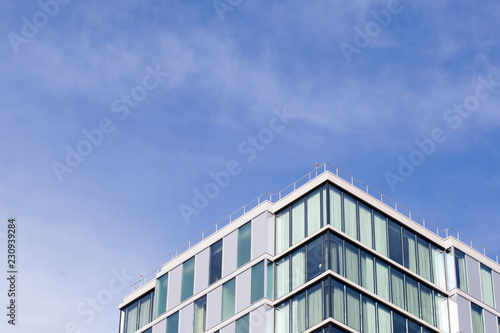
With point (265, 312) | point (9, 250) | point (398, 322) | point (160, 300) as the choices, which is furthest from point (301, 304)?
point (9, 250)

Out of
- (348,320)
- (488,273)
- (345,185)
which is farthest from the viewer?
(488,273)

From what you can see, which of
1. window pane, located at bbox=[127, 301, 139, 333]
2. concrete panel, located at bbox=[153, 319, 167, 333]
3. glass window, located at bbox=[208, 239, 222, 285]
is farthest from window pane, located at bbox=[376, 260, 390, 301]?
window pane, located at bbox=[127, 301, 139, 333]

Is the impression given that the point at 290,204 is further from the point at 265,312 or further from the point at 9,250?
the point at 9,250

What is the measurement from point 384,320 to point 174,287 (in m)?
17.1

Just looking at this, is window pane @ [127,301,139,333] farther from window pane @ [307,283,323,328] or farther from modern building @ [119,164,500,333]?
window pane @ [307,283,323,328]

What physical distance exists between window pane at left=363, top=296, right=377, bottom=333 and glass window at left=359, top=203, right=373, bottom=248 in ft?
14.3

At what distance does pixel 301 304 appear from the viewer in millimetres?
73875

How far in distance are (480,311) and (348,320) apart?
14150 millimetres

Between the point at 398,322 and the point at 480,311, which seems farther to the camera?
the point at 480,311

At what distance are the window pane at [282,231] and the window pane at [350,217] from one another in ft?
13.6

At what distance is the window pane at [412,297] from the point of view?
78125 mm

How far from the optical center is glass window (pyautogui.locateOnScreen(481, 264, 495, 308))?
3290 inches

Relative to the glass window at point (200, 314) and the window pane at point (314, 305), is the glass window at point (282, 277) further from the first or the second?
the glass window at point (200, 314)

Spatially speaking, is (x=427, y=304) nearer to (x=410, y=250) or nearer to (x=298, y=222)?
(x=410, y=250)
